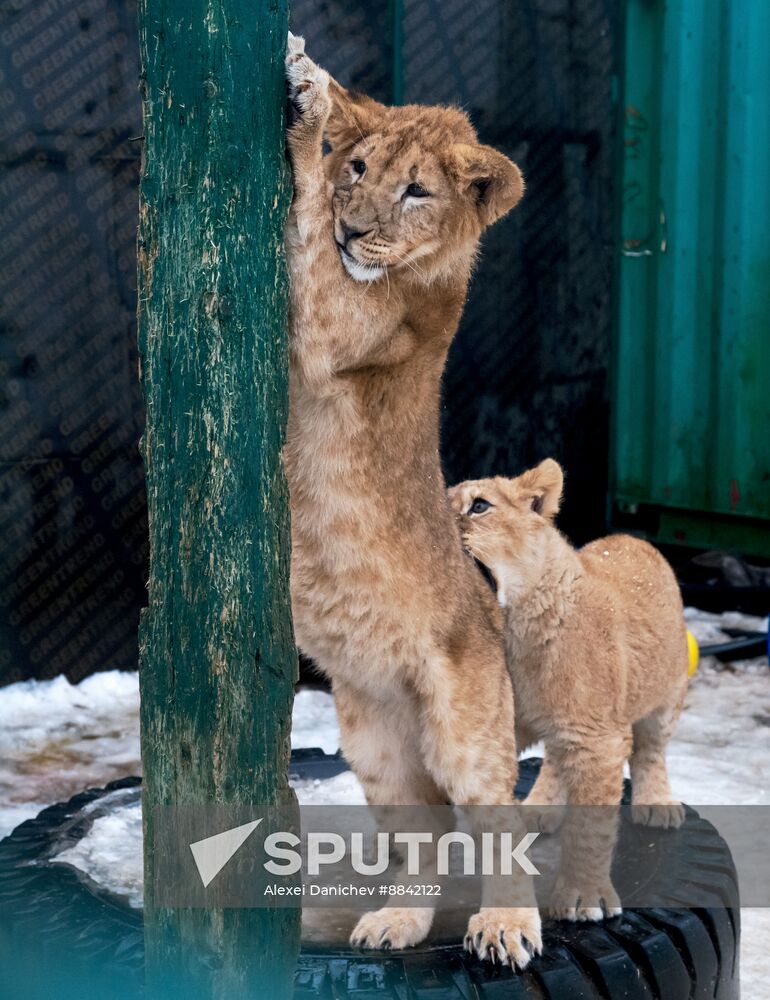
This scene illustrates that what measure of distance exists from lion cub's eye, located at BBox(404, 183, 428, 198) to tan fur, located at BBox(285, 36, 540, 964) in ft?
0.04

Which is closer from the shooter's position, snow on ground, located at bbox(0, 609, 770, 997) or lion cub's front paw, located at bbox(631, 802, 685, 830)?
lion cub's front paw, located at bbox(631, 802, 685, 830)

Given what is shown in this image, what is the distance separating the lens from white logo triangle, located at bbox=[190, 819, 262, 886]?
2.32 meters

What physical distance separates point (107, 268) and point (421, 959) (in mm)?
3712

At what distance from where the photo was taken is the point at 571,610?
359 cm

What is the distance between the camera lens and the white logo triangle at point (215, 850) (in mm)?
2324

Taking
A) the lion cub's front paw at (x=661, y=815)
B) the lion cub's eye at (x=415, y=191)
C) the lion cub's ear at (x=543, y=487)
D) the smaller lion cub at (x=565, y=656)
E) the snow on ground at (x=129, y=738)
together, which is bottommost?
the snow on ground at (x=129, y=738)

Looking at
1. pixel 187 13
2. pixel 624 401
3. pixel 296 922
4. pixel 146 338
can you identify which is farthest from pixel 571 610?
pixel 624 401

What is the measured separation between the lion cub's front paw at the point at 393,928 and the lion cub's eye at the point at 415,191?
161cm

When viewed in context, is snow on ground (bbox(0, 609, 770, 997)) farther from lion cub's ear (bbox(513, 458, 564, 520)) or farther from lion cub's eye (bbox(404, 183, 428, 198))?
lion cub's eye (bbox(404, 183, 428, 198))

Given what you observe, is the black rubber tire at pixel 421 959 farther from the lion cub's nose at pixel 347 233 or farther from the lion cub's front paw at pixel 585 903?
the lion cub's nose at pixel 347 233

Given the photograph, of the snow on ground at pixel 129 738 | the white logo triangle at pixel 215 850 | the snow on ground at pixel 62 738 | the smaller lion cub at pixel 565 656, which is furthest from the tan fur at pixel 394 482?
the snow on ground at pixel 62 738

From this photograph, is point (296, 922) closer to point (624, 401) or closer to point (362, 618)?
point (362, 618)

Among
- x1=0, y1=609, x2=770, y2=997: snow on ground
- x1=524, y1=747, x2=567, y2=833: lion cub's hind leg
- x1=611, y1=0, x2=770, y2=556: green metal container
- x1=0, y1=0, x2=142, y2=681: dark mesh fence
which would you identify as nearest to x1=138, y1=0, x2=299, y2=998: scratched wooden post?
x1=524, y1=747, x2=567, y2=833: lion cub's hind leg

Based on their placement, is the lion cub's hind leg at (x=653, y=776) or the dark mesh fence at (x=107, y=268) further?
the dark mesh fence at (x=107, y=268)
